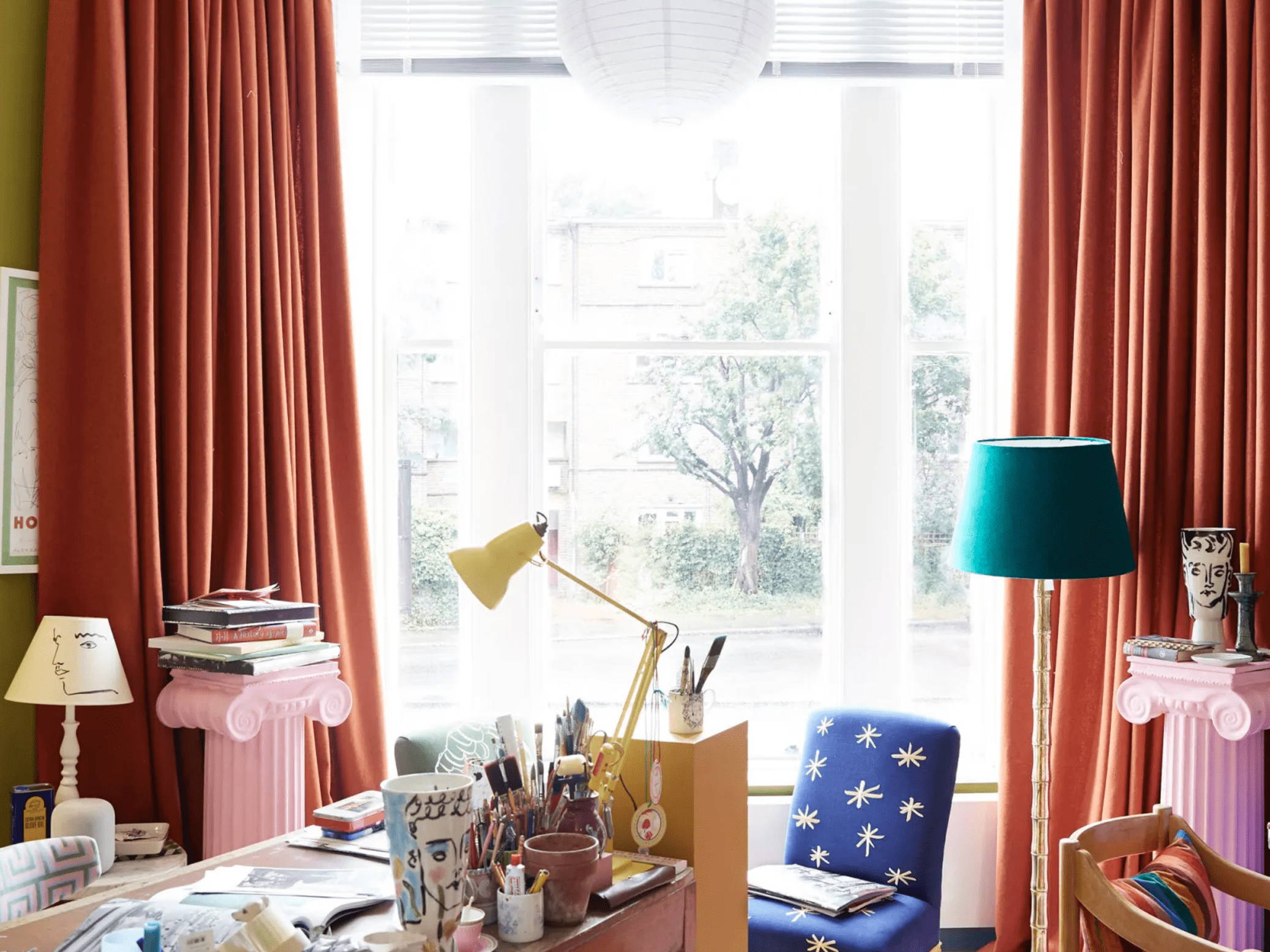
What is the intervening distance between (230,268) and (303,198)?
13.9 inches

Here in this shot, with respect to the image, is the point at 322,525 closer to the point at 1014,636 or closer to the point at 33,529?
the point at 33,529

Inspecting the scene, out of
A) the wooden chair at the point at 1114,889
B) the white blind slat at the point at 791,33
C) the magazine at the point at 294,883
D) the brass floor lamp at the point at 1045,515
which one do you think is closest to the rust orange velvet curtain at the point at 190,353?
the white blind slat at the point at 791,33

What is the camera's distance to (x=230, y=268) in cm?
307

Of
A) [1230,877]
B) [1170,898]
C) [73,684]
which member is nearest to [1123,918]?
[1170,898]

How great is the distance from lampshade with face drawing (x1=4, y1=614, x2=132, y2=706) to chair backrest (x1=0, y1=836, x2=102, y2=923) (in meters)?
0.66

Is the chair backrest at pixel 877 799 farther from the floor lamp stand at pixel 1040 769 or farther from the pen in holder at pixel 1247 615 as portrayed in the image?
the pen in holder at pixel 1247 615

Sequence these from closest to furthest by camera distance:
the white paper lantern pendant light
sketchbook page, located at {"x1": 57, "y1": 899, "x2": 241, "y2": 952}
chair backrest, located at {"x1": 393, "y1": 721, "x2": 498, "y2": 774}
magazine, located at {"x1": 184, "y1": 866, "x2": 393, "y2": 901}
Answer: sketchbook page, located at {"x1": 57, "y1": 899, "x2": 241, "y2": 952}
magazine, located at {"x1": 184, "y1": 866, "x2": 393, "y2": 901}
the white paper lantern pendant light
chair backrest, located at {"x1": 393, "y1": 721, "x2": 498, "y2": 774}

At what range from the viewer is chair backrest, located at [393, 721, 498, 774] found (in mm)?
2688

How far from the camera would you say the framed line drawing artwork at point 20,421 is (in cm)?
282

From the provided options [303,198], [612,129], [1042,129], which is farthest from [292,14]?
[1042,129]

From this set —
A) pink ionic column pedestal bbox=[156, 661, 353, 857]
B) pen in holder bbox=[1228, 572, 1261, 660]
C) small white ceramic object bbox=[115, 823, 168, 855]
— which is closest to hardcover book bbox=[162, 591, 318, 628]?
pink ionic column pedestal bbox=[156, 661, 353, 857]

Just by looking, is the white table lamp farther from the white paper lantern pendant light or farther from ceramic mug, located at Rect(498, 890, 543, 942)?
the white paper lantern pendant light

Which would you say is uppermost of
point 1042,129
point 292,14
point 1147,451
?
point 292,14

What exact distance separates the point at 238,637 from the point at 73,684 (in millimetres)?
371
